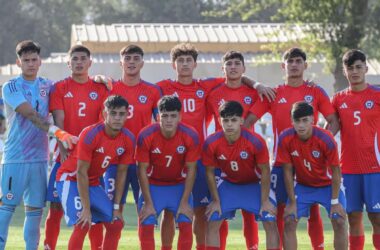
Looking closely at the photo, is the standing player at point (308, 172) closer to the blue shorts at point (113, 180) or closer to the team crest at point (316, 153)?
the team crest at point (316, 153)

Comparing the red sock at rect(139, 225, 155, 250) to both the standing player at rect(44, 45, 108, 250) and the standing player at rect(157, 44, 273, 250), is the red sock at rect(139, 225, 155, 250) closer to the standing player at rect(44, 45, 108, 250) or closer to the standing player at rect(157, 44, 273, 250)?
the standing player at rect(44, 45, 108, 250)

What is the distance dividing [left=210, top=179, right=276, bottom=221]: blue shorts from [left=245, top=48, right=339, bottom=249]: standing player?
16.9 inches

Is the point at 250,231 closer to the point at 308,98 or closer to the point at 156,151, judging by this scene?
the point at 156,151

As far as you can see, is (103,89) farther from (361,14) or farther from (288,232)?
(361,14)

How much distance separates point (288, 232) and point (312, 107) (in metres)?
1.31

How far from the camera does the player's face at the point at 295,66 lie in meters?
10.9

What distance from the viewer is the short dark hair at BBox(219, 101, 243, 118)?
10289 millimetres

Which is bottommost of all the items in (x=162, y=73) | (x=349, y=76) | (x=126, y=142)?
(x=126, y=142)

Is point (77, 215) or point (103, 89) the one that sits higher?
point (103, 89)

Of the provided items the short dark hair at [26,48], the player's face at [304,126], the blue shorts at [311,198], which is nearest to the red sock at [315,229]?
the blue shorts at [311,198]

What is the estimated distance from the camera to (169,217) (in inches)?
425

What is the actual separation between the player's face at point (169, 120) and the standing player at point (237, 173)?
1.37 ft

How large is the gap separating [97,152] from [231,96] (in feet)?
5.77

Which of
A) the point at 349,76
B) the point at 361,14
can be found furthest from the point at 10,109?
the point at 361,14
